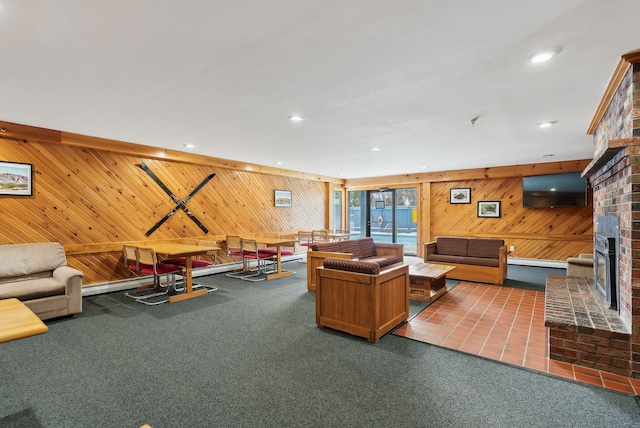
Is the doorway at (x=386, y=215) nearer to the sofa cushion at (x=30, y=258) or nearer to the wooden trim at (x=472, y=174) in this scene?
the wooden trim at (x=472, y=174)

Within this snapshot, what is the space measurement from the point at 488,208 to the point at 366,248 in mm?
4069

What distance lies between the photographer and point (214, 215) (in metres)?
6.75

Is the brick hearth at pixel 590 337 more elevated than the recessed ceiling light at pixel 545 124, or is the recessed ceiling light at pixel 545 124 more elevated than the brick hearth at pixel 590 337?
the recessed ceiling light at pixel 545 124

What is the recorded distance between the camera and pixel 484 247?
6.16 meters

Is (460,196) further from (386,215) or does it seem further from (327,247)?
(327,247)

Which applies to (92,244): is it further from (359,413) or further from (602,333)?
(602,333)

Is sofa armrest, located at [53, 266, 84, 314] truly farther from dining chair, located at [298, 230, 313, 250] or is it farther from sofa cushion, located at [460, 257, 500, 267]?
sofa cushion, located at [460, 257, 500, 267]

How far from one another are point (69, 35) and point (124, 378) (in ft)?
8.46

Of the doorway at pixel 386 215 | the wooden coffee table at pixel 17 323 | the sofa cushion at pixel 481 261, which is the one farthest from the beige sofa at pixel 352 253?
the doorway at pixel 386 215

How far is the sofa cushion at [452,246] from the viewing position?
647 centimetres

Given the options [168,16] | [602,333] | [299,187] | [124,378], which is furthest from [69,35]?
[299,187]

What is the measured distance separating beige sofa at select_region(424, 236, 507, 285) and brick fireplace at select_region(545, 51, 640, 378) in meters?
2.48

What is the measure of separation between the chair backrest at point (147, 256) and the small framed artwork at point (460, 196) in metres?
7.59

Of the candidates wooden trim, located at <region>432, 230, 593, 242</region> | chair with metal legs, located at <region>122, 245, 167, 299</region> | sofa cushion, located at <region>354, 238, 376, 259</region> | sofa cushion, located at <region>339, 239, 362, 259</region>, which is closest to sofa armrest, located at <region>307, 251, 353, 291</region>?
sofa cushion, located at <region>339, 239, 362, 259</region>
